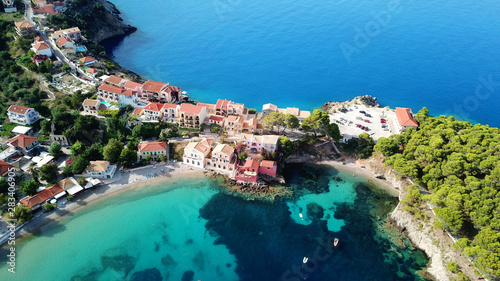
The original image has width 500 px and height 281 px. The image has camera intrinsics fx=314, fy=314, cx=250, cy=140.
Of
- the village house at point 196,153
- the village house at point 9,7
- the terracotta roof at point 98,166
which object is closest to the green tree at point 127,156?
the terracotta roof at point 98,166

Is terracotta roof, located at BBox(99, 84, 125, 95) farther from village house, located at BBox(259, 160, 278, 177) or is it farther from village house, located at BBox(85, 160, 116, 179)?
village house, located at BBox(259, 160, 278, 177)

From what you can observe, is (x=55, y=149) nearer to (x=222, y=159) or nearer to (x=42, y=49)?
(x=222, y=159)

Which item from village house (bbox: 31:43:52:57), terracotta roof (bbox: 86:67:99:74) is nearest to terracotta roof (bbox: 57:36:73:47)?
village house (bbox: 31:43:52:57)

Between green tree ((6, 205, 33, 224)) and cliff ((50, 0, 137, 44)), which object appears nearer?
green tree ((6, 205, 33, 224))

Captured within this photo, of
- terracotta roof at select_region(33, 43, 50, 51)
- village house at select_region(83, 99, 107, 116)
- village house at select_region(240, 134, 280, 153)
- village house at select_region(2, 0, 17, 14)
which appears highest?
village house at select_region(2, 0, 17, 14)

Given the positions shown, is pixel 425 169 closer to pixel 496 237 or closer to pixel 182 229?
pixel 496 237

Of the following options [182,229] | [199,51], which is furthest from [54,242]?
[199,51]

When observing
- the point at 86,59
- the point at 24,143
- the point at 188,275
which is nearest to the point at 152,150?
the point at 24,143
